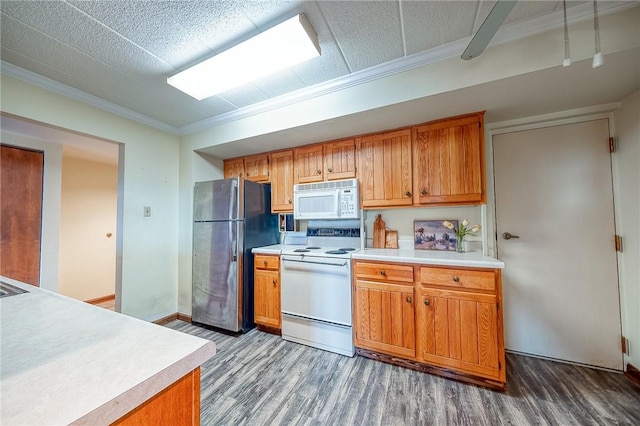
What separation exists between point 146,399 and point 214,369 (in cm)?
180

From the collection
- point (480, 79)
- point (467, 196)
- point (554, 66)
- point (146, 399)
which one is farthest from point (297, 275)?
point (554, 66)

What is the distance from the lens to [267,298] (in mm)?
2596

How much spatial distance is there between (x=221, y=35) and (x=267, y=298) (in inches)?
93.9

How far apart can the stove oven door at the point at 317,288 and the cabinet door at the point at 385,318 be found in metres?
0.13

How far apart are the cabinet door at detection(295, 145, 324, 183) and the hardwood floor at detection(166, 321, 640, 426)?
72.0 inches

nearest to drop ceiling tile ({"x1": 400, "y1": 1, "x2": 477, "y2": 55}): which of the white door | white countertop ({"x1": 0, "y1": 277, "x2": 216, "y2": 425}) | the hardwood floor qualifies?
the white door

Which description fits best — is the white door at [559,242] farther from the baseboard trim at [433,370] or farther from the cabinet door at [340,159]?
the cabinet door at [340,159]

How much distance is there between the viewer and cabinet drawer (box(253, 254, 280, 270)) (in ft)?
8.40

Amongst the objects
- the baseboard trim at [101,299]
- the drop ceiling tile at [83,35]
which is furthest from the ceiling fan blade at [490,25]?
the baseboard trim at [101,299]

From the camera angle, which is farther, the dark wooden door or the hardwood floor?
Result: the dark wooden door

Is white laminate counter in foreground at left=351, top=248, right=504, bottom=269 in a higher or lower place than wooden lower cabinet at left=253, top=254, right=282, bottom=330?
higher

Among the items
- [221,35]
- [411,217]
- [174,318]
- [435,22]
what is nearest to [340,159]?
[411,217]

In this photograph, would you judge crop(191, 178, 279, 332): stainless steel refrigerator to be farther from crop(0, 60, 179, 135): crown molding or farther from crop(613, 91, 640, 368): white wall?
crop(613, 91, 640, 368): white wall

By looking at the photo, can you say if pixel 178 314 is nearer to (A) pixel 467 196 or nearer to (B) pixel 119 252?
(B) pixel 119 252
